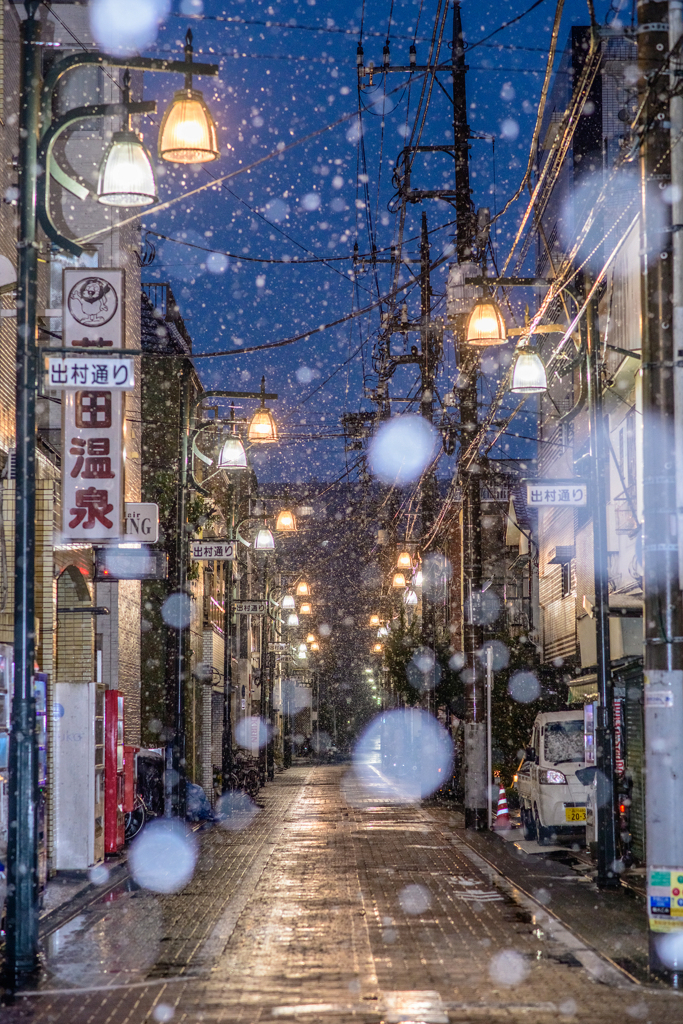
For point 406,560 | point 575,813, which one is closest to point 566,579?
point 575,813

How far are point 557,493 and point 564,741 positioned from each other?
20.8 feet

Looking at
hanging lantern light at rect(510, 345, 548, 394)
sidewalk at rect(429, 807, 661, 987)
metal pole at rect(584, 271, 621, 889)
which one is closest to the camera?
sidewalk at rect(429, 807, 661, 987)

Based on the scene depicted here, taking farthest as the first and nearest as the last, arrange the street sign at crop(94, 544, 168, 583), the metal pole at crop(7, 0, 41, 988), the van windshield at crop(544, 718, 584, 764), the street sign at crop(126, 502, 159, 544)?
the van windshield at crop(544, 718, 584, 764) → the street sign at crop(126, 502, 159, 544) → the street sign at crop(94, 544, 168, 583) → the metal pole at crop(7, 0, 41, 988)

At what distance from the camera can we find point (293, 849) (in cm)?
2403

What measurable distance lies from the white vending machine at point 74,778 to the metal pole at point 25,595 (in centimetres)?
702

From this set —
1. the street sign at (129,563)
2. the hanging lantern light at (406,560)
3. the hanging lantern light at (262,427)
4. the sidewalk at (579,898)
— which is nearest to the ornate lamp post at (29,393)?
the sidewalk at (579,898)

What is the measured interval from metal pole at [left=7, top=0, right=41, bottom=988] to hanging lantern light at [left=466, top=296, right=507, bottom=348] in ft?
19.0


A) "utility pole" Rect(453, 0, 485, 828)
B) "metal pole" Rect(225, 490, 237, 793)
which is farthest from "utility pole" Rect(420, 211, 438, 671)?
"utility pole" Rect(453, 0, 485, 828)

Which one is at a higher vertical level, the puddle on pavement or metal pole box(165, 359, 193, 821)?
metal pole box(165, 359, 193, 821)

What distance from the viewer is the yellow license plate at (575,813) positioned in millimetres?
22719

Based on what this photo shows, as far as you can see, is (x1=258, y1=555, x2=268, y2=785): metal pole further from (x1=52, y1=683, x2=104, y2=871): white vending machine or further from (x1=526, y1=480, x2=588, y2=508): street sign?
(x1=526, y1=480, x2=588, y2=508): street sign

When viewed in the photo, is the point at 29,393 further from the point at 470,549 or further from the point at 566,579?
the point at 566,579

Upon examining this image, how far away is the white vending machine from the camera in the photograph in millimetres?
19234

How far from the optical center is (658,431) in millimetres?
11680
